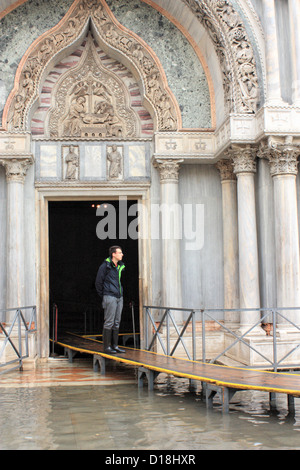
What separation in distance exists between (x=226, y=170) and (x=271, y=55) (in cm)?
226

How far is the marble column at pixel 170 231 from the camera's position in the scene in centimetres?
1027

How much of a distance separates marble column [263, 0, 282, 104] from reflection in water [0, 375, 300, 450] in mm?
4924

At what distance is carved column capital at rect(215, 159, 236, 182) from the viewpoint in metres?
10.6

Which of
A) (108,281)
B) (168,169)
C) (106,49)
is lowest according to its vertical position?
(108,281)

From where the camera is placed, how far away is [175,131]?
10.6 meters

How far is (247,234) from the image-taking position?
31.6ft

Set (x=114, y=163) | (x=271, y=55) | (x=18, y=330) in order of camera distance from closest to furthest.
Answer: (x=18, y=330) → (x=271, y=55) → (x=114, y=163)

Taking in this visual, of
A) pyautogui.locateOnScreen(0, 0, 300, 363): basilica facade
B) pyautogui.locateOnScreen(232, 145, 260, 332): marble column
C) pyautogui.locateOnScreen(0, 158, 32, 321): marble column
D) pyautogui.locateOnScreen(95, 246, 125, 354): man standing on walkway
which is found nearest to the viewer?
pyautogui.locateOnScreen(95, 246, 125, 354): man standing on walkway

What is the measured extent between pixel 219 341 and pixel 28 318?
3542 mm

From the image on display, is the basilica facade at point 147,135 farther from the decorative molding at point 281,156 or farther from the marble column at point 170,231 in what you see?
the decorative molding at point 281,156

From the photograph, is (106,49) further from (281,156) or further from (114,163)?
(281,156)

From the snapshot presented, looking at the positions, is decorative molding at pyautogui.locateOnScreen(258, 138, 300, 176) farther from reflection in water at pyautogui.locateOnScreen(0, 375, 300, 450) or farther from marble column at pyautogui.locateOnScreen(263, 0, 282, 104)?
reflection in water at pyautogui.locateOnScreen(0, 375, 300, 450)

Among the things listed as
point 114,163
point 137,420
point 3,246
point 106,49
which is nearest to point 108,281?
point 3,246

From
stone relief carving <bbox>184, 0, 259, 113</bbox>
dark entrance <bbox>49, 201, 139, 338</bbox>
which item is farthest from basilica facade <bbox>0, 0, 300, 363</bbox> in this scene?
dark entrance <bbox>49, 201, 139, 338</bbox>
